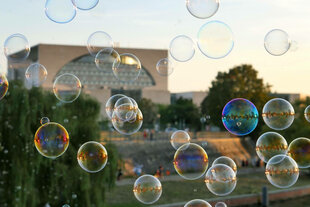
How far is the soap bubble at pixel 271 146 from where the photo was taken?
271 inches

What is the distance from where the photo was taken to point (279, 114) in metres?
6.66

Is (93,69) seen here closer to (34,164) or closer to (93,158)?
(34,164)

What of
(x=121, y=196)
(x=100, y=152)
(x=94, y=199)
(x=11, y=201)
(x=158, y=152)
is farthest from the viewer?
(x=158, y=152)

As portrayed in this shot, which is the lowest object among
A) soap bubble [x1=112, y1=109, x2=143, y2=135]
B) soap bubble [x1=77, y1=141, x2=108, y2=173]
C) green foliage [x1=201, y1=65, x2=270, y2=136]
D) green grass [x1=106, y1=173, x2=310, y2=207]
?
green grass [x1=106, y1=173, x2=310, y2=207]

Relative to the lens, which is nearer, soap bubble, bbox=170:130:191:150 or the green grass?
soap bubble, bbox=170:130:191:150

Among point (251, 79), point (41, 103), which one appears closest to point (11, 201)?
point (41, 103)

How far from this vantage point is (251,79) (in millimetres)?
31703

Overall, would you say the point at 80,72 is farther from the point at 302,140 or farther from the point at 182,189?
the point at 302,140

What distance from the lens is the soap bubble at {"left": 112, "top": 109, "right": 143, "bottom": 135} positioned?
6.92 metres

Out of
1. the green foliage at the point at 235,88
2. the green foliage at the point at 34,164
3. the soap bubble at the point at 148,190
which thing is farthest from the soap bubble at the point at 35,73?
the green foliage at the point at 235,88

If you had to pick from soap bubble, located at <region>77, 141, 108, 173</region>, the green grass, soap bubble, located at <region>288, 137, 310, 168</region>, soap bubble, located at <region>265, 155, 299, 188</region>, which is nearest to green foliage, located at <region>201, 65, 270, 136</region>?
the green grass

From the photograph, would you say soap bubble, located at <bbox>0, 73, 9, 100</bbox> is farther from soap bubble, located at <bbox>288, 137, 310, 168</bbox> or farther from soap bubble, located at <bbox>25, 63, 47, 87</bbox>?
soap bubble, located at <bbox>288, 137, 310, 168</bbox>

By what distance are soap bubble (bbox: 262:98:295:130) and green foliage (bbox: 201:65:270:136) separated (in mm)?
22966

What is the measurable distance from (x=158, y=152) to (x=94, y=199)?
1540 cm
